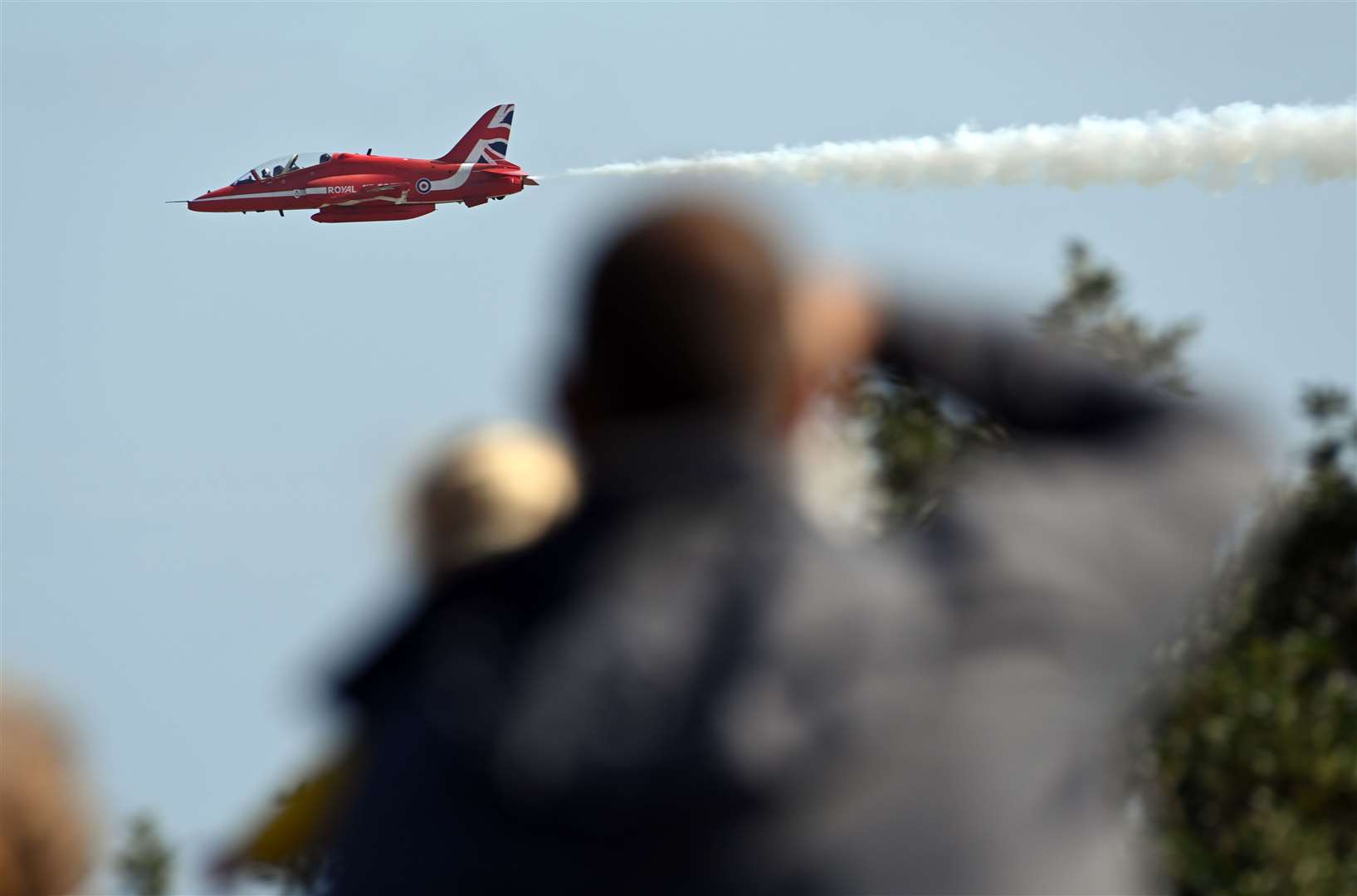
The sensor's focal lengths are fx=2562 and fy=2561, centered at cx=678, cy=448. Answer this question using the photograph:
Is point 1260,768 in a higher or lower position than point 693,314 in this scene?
lower

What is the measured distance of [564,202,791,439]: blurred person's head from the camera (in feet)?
13.2

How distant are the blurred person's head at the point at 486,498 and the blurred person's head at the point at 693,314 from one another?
7.6 inches

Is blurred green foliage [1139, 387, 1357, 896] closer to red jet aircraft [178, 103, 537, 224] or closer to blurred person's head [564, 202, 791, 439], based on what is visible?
blurred person's head [564, 202, 791, 439]

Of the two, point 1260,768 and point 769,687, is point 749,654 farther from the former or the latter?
point 1260,768

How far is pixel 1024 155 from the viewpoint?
143 ft

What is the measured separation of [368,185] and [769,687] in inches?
2565

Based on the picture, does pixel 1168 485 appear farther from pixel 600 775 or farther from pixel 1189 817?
pixel 1189 817

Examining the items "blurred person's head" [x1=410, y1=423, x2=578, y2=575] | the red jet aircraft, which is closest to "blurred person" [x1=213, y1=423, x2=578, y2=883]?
"blurred person's head" [x1=410, y1=423, x2=578, y2=575]

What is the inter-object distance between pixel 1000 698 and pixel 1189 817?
67.3 ft

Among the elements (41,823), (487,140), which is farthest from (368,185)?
(41,823)

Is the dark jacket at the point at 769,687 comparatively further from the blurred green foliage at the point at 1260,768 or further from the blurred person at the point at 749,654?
the blurred green foliage at the point at 1260,768

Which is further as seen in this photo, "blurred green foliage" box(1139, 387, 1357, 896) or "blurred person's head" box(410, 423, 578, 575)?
"blurred green foliage" box(1139, 387, 1357, 896)

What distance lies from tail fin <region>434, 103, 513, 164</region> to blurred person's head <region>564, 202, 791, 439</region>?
65.5 m

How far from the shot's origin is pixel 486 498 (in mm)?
3980
